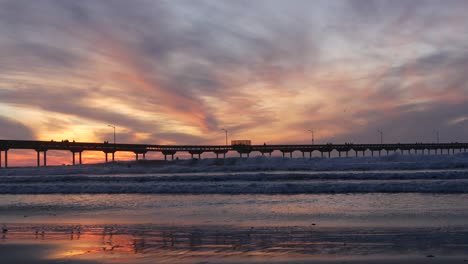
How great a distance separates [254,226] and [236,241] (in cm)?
199

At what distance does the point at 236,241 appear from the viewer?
9.98 m

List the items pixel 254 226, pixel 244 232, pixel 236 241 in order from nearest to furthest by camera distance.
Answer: pixel 236 241 < pixel 244 232 < pixel 254 226

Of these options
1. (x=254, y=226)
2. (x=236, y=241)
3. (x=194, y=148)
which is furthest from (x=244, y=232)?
(x=194, y=148)

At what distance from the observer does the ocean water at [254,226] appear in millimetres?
8773

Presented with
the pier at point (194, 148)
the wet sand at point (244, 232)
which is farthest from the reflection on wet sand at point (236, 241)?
the pier at point (194, 148)

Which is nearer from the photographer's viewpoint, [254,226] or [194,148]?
[254,226]

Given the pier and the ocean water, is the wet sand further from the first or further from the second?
the pier

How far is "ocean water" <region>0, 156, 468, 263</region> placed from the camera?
8773mm

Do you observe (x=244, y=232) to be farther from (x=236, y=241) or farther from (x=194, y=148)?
(x=194, y=148)

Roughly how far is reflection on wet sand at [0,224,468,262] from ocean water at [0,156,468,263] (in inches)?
0.8

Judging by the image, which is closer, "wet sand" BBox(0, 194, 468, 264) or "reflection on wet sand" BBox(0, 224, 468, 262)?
"wet sand" BBox(0, 194, 468, 264)

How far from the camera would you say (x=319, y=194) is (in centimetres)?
2044

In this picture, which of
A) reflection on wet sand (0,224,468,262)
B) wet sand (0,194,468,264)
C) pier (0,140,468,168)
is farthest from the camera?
pier (0,140,468,168)

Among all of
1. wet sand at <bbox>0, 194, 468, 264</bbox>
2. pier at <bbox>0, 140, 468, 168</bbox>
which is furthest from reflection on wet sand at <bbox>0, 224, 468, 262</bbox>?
pier at <bbox>0, 140, 468, 168</bbox>
